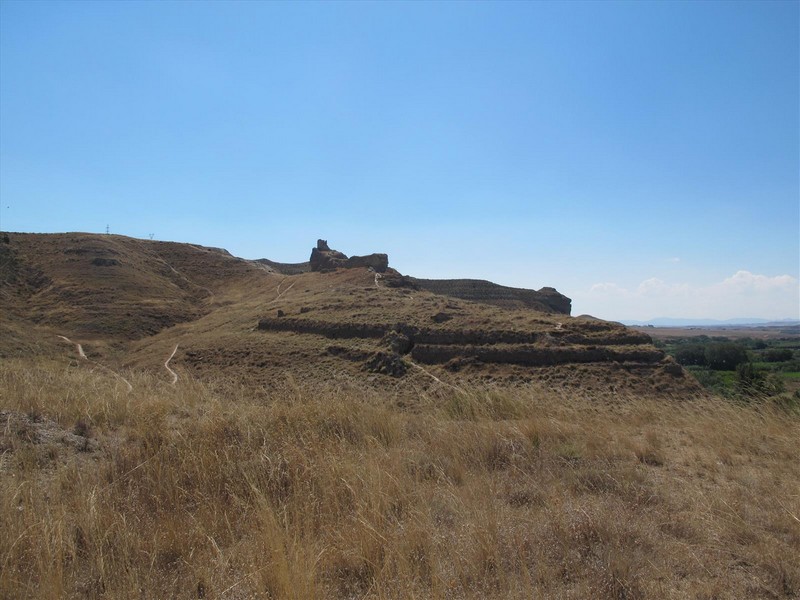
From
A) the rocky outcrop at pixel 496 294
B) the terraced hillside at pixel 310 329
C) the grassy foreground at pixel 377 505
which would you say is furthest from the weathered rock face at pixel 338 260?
the grassy foreground at pixel 377 505

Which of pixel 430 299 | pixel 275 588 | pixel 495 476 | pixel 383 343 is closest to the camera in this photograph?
pixel 275 588

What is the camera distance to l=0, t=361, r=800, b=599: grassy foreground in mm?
2787

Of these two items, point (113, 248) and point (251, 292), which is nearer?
point (251, 292)

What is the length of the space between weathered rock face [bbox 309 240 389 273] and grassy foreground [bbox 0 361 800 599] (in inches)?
1378

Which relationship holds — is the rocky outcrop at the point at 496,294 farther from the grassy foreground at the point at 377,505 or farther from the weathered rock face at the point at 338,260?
the grassy foreground at the point at 377,505

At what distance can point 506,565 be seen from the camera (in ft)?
9.72

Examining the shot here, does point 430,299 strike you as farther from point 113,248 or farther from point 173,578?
point 113,248

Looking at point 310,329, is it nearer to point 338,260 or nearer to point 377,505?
point 338,260

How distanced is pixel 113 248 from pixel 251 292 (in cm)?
1686

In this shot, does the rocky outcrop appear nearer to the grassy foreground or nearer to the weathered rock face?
the weathered rock face

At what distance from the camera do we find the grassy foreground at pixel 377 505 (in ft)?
9.14

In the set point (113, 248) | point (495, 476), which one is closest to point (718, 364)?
point (495, 476)

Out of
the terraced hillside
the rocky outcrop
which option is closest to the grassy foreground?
the terraced hillside

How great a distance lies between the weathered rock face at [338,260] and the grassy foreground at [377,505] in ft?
115
